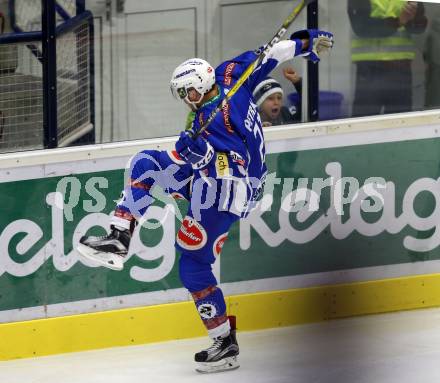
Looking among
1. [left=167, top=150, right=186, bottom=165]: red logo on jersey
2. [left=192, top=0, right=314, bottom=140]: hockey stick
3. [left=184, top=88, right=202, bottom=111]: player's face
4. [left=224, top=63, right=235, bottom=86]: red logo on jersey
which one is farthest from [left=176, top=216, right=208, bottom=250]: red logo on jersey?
[left=224, top=63, right=235, bottom=86]: red logo on jersey

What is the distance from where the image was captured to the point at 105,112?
7160 mm

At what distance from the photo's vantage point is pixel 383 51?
7629 mm

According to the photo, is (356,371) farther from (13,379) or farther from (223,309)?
(13,379)

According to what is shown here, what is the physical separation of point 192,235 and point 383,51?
172 cm

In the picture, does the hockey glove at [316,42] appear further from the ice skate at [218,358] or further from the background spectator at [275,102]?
the ice skate at [218,358]

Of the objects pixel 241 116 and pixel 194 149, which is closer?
pixel 194 149

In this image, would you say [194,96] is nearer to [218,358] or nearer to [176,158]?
[176,158]

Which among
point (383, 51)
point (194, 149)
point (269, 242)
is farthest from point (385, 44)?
point (194, 149)

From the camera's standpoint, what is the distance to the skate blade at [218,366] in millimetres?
6648

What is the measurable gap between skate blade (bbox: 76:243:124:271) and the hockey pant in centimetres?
17

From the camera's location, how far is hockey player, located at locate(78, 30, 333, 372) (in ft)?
21.3

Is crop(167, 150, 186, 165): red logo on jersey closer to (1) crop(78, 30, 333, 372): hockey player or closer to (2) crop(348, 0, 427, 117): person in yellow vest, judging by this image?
(1) crop(78, 30, 333, 372): hockey player

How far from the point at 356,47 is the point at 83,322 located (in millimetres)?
2041

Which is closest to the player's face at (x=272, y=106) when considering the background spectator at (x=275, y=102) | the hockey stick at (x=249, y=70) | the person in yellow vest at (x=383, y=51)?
the background spectator at (x=275, y=102)
